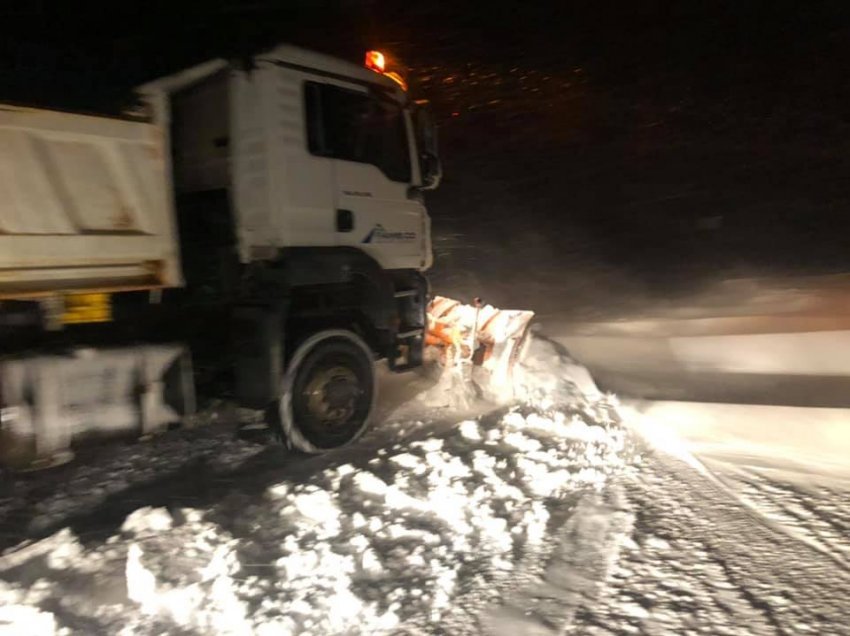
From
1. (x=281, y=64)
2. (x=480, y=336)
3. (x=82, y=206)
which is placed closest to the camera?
(x=82, y=206)

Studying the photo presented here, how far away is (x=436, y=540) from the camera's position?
427cm

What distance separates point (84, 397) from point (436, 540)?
256cm

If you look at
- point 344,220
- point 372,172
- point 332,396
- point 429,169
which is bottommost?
point 332,396

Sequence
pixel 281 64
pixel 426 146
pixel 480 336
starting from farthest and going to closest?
pixel 480 336
pixel 426 146
pixel 281 64

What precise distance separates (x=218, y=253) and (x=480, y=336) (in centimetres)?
299

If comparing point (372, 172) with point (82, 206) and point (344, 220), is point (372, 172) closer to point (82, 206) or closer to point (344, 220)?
point (344, 220)

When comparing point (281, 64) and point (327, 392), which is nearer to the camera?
point (281, 64)

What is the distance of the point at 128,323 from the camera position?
5.32 meters

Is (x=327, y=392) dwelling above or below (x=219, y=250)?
below

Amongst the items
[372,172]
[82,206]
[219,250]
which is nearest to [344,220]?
[372,172]

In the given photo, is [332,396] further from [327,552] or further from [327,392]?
[327,552]

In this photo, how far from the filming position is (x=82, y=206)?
4.95 m

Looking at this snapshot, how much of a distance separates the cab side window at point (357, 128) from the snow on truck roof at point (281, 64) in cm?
14

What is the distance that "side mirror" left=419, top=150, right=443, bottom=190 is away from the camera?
729 cm
